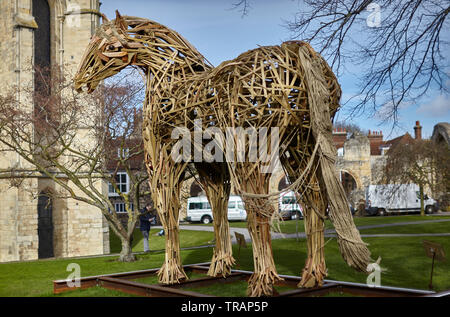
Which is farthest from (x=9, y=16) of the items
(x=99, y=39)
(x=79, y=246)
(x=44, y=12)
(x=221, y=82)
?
(x=221, y=82)

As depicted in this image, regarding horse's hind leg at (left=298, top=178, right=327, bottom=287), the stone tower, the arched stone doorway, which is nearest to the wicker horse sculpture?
horse's hind leg at (left=298, top=178, right=327, bottom=287)

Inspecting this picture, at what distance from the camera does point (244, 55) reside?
5.65 meters

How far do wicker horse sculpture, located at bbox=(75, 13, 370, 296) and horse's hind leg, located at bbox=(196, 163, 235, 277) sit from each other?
31 mm

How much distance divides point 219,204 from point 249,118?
225cm

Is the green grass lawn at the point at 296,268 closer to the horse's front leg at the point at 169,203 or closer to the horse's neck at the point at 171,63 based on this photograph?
the horse's front leg at the point at 169,203

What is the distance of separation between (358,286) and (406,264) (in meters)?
4.63

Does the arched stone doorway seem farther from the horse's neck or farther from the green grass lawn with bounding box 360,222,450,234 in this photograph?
the horse's neck

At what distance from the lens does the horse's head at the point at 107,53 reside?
682 centimetres

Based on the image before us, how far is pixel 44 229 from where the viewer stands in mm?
21969

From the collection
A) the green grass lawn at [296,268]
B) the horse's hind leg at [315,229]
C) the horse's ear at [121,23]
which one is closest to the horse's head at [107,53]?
the horse's ear at [121,23]

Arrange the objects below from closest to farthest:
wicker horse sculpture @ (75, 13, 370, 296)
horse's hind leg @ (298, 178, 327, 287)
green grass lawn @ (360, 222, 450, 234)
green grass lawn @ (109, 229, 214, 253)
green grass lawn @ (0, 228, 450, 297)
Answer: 1. wicker horse sculpture @ (75, 13, 370, 296)
2. horse's hind leg @ (298, 178, 327, 287)
3. green grass lawn @ (0, 228, 450, 297)
4. green grass lawn @ (360, 222, 450, 234)
5. green grass lawn @ (109, 229, 214, 253)

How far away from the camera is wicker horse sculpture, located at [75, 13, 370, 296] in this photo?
5.24 metres

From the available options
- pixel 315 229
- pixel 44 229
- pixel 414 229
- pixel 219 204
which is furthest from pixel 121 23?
pixel 44 229
